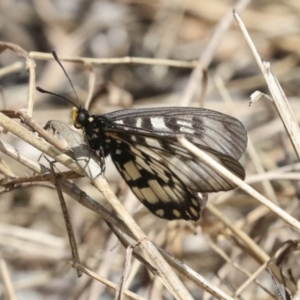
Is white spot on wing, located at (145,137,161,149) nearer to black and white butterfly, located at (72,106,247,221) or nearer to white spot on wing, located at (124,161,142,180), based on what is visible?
black and white butterfly, located at (72,106,247,221)

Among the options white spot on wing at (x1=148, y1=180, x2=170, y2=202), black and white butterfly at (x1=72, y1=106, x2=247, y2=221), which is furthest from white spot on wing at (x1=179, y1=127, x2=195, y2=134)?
white spot on wing at (x1=148, y1=180, x2=170, y2=202)

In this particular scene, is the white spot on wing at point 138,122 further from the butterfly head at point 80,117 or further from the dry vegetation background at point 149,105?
the dry vegetation background at point 149,105

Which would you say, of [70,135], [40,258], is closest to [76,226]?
[40,258]

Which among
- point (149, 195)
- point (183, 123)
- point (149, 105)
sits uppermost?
point (149, 105)

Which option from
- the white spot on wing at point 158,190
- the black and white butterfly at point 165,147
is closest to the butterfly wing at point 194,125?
the black and white butterfly at point 165,147

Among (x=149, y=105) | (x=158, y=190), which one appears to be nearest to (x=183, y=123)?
(x=158, y=190)

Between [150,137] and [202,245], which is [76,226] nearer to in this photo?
[202,245]

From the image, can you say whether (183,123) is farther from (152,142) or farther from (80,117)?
(80,117)
